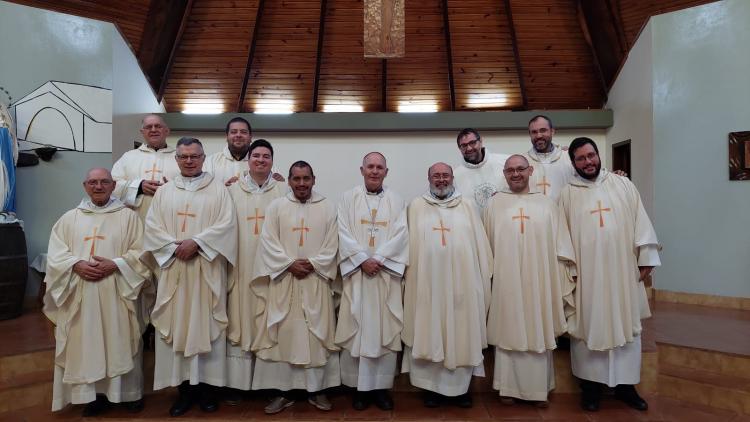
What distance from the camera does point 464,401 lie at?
394cm

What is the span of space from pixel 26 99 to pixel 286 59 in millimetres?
4026

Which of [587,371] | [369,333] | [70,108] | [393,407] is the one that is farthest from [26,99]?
[587,371]

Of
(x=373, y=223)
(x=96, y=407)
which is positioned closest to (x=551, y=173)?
(x=373, y=223)

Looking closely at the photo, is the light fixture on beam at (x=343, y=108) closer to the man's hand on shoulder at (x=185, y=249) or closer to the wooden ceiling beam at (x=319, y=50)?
the wooden ceiling beam at (x=319, y=50)

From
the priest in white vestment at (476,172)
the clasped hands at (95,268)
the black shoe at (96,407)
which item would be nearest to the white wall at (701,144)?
the priest in white vestment at (476,172)

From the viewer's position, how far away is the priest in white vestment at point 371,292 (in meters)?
3.81

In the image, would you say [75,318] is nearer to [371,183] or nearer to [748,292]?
[371,183]

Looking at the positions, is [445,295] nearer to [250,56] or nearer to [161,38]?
[250,56]

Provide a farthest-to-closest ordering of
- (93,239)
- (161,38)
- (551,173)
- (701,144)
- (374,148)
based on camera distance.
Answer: (374,148)
(161,38)
(701,144)
(551,173)
(93,239)

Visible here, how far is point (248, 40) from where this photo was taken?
844 cm

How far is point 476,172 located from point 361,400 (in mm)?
2404

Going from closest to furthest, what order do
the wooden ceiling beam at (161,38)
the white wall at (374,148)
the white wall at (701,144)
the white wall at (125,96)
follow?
1. the white wall at (701,144)
2. the white wall at (125,96)
3. the wooden ceiling beam at (161,38)
4. the white wall at (374,148)

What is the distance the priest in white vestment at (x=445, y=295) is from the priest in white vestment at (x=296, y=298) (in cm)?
64

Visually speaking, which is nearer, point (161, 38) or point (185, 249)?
point (185, 249)
